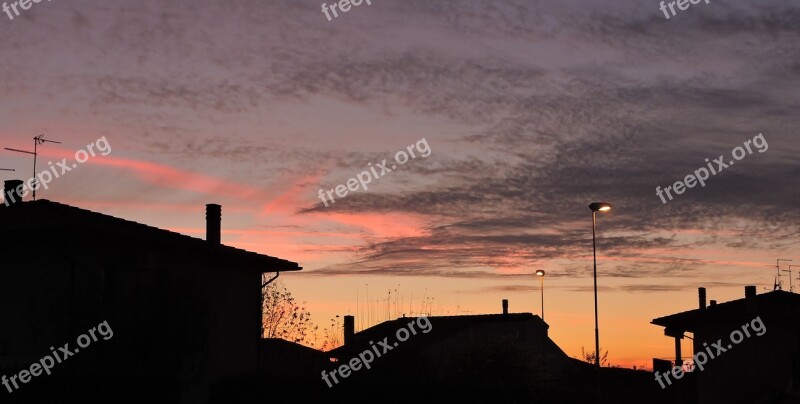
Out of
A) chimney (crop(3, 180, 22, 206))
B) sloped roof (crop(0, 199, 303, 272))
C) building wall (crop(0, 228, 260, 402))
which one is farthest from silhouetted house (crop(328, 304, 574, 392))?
chimney (crop(3, 180, 22, 206))

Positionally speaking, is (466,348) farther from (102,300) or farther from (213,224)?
(102,300)

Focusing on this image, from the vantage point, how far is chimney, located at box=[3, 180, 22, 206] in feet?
94.2

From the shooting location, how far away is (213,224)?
32906 mm

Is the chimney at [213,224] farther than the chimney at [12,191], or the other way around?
the chimney at [213,224]

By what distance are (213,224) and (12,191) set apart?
7.08 meters

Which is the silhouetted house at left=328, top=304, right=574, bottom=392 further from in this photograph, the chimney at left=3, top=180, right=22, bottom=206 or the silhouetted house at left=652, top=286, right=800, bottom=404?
the chimney at left=3, top=180, right=22, bottom=206

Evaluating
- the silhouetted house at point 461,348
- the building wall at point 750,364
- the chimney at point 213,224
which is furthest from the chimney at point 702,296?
the chimney at point 213,224

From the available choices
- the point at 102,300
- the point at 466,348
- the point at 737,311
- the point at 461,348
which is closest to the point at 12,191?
the point at 102,300

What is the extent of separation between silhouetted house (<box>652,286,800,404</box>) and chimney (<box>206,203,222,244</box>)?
20.6m

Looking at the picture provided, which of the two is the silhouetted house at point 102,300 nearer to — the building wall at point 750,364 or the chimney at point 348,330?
the building wall at point 750,364

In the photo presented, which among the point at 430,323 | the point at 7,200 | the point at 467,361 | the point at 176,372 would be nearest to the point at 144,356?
the point at 176,372

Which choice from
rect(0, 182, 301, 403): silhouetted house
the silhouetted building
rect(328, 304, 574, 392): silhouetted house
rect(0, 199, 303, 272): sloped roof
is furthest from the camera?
the silhouetted building

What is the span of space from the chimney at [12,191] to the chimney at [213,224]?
6688 mm

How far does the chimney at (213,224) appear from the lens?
3275 cm
